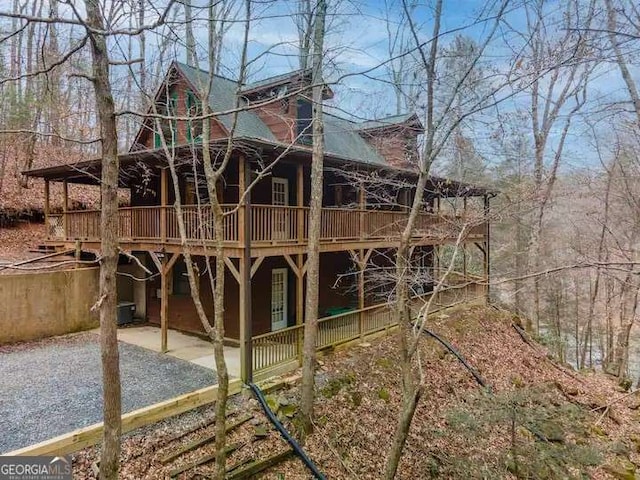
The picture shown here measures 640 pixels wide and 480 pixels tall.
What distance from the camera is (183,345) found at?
39.9 ft

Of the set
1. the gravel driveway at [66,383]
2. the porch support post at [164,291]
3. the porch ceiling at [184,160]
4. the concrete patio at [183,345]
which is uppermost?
the porch ceiling at [184,160]

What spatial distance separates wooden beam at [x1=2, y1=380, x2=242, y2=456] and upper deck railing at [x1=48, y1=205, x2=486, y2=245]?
3.37 m

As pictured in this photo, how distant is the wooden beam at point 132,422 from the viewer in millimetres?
6281

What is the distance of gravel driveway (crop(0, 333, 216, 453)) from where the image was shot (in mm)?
7133

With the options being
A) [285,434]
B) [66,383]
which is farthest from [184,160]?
[285,434]

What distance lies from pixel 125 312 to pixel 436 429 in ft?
36.9

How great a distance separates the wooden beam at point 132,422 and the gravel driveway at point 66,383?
38cm

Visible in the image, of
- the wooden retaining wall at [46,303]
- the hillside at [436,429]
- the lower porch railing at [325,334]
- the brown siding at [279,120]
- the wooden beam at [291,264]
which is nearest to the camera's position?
the hillside at [436,429]

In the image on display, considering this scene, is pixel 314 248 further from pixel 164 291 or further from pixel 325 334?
pixel 164 291

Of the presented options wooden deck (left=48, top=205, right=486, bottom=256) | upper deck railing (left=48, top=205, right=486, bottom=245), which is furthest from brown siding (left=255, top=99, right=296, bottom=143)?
upper deck railing (left=48, top=205, right=486, bottom=245)

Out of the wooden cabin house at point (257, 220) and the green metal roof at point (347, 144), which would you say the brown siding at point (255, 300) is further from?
the green metal roof at point (347, 144)

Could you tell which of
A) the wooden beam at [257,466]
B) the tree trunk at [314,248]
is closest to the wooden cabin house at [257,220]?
the tree trunk at [314,248]

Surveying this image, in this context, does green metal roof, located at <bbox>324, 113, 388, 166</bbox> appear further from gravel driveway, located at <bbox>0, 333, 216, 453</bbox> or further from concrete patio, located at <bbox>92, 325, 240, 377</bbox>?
gravel driveway, located at <bbox>0, 333, 216, 453</bbox>

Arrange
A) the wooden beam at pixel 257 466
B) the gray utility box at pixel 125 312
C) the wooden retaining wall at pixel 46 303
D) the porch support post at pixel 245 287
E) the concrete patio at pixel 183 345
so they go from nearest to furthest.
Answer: the wooden beam at pixel 257 466, the porch support post at pixel 245 287, the concrete patio at pixel 183 345, the wooden retaining wall at pixel 46 303, the gray utility box at pixel 125 312
